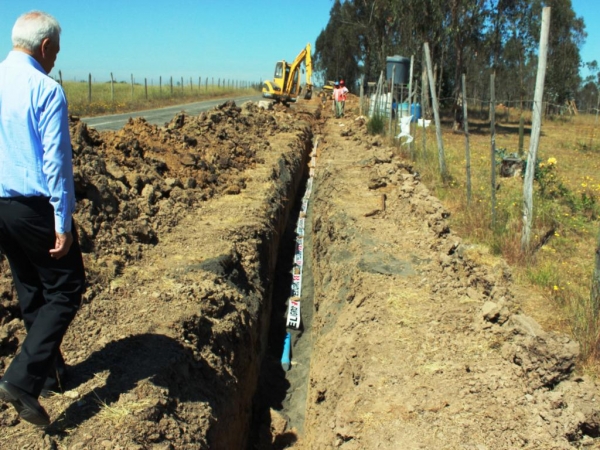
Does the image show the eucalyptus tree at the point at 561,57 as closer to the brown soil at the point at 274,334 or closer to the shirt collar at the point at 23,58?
the brown soil at the point at 274,334

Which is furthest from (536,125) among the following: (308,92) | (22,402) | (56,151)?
(308,92)

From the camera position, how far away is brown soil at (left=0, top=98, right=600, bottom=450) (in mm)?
3051

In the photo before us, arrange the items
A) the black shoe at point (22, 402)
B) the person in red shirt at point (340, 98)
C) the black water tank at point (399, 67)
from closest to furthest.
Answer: the black shoe at point (22, 402) → the black water tank at point (399, 67) → the person in red shirt at point (340, 98)

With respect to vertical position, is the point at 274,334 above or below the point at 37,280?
below

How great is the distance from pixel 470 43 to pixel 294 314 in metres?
22.7

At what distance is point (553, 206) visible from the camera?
24.7 ft

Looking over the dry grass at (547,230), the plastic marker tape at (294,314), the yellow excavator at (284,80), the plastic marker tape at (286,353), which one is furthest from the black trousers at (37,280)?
the yellow excavator at (284,80)

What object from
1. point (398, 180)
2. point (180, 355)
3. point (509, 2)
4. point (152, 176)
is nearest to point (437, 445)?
point (180, 355)

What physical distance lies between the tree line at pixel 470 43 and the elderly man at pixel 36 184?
520 centimetres

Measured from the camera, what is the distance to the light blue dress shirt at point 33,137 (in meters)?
2.44

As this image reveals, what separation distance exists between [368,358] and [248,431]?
128 centimetres

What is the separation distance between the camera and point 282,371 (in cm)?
555

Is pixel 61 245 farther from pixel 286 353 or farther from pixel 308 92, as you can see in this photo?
pixel 308 92

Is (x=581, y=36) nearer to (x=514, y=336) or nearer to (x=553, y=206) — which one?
(x=553, y=206)
